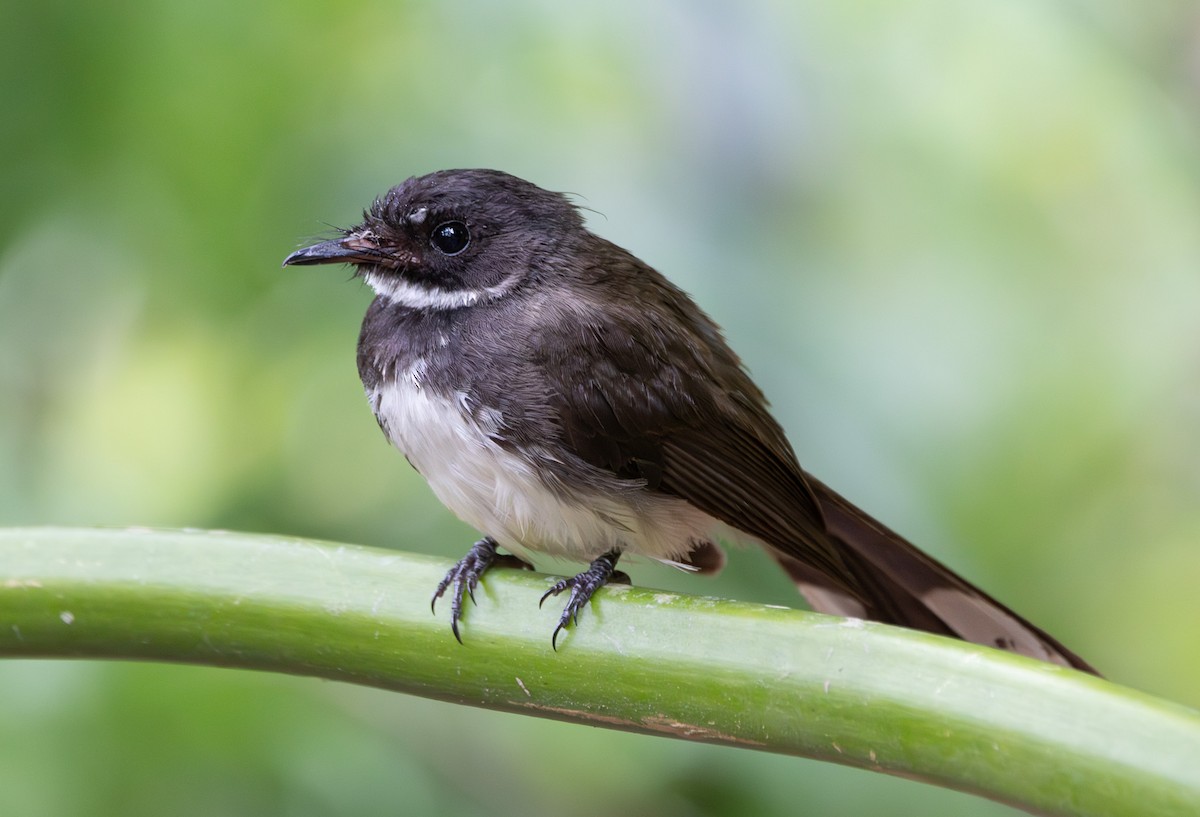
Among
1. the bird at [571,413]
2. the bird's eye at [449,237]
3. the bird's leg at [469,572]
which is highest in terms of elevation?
the bird's eye at [449,237]

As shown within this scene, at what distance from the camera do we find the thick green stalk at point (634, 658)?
4.50ft

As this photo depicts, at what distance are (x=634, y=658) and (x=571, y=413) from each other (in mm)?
756

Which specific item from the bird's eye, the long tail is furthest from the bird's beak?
the long tail

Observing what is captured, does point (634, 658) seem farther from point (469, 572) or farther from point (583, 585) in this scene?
point (469, 572)

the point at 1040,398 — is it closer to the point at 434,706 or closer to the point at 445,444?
the point at 445,444

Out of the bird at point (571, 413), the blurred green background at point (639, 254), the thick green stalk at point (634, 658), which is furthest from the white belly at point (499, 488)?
the thick green stalk at point (634, 658)

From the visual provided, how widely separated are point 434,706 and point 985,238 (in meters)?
1.47

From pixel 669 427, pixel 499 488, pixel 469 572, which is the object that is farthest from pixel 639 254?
pixel 469 572

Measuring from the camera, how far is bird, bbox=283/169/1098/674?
2.32m

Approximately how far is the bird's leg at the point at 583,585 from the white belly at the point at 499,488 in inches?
2.5

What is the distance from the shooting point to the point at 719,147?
2520 mm

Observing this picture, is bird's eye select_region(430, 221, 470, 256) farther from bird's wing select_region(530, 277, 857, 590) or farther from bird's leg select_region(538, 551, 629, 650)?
bird's leg select_region(538, 551, 629, 650)

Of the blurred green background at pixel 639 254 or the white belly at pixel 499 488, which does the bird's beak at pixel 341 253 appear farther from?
the white belly at pixel 499 488

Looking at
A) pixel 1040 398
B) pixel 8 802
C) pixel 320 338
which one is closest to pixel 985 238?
pixel 1040 398
